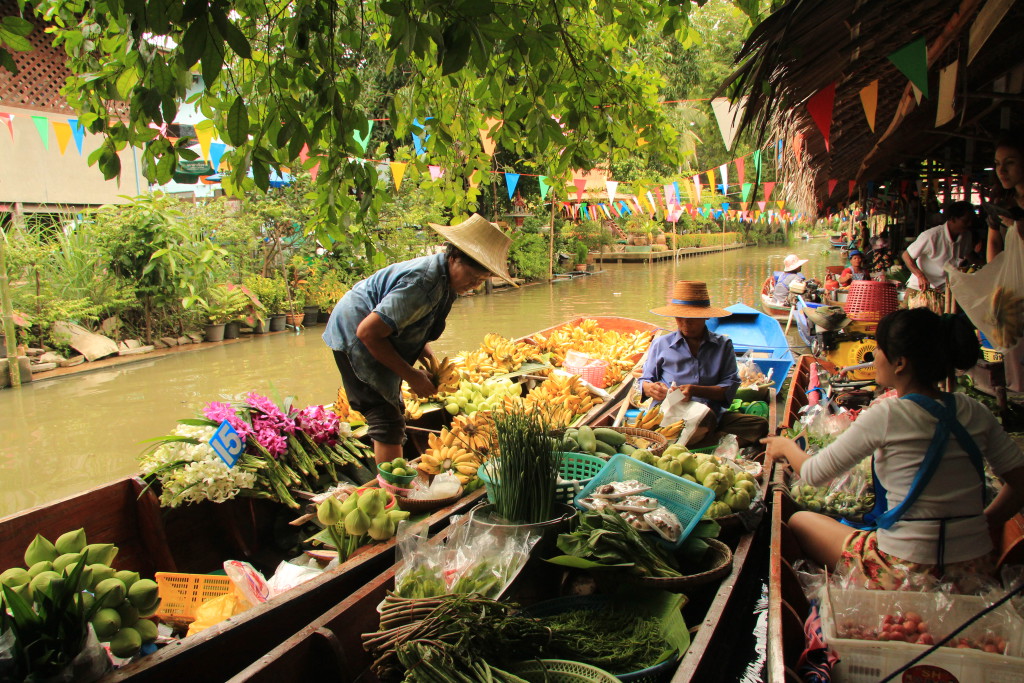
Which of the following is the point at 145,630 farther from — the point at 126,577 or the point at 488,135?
the point at 488,135

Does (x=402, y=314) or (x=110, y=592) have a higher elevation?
Answer: (x=402, y=314)

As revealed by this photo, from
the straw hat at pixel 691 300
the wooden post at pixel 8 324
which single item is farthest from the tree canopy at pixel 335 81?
the wooden post at pixel 8 324

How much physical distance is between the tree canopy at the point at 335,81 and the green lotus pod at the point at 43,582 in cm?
119

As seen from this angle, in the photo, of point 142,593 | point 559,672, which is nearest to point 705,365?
point 559,672

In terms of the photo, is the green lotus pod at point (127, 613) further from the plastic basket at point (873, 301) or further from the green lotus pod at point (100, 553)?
the plastic basket at point (873, 301)

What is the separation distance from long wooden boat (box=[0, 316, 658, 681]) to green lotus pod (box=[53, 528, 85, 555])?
573mm

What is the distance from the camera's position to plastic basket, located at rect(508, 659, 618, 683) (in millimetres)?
1679

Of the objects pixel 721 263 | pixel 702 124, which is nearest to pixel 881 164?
pixel 721 263

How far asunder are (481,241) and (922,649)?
2.51 metres

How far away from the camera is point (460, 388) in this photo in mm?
5070

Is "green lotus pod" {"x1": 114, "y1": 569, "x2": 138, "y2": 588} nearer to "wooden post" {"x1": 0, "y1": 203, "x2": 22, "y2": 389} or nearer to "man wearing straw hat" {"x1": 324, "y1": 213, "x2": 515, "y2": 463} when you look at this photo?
"man wearing straw hat" {"x1": 324, "y1": 213, "x2": 515, "y2": 463}

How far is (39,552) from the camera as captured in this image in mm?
2064

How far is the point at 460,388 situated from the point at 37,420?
239 inches

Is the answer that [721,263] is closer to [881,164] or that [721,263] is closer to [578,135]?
[881,164]
